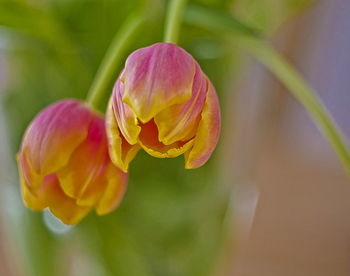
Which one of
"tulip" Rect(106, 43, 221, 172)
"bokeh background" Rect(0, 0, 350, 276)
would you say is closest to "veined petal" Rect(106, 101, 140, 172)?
"tulip" Rect(106, 43, 221, 172)

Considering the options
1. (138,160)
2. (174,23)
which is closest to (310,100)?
(174,23)

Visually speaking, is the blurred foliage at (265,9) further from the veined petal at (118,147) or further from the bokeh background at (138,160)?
the veined petal at (118,147)

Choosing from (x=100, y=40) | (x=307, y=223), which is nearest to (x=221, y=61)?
(x=100, y=40)

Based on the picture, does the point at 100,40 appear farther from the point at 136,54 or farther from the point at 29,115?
the point at 136,54

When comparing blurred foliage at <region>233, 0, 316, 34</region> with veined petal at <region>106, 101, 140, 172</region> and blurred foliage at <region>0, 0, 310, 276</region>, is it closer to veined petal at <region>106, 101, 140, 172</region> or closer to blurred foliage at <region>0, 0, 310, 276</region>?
blurred foliage at <region>0, 0, 310, 276</region>

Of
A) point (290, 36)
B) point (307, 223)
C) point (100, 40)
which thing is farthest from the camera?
point (290, 36)

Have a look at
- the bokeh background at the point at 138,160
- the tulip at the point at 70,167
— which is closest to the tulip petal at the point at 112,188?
the tulip at the point at 70,167

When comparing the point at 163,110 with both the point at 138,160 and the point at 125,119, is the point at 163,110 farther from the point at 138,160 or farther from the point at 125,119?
the point at 138,160
